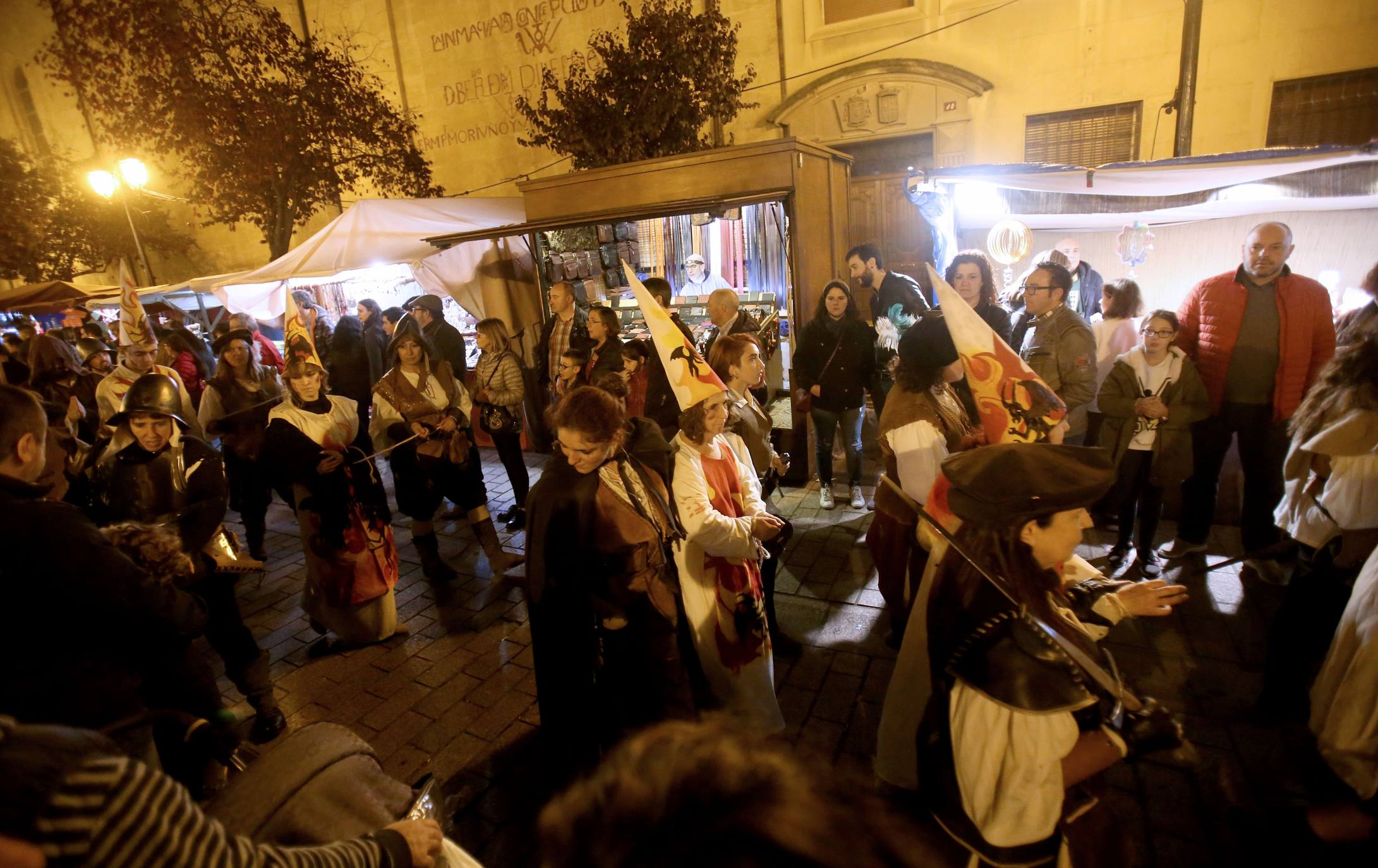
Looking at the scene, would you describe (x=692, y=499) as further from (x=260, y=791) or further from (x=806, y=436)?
(x=806, y=436)

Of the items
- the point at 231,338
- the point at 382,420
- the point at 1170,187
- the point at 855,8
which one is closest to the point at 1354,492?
the point at 1170,187

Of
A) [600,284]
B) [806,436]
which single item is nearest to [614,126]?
[600,284]

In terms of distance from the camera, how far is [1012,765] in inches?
66.5

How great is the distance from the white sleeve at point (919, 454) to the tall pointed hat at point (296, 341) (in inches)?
151

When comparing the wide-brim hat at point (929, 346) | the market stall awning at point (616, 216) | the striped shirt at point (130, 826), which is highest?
the market stall awning at point (616, 216)

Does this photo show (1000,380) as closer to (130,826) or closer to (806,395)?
(130,826)

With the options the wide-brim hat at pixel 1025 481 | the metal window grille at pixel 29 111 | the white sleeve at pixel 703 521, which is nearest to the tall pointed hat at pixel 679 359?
the white sleeve at pixel 703 521

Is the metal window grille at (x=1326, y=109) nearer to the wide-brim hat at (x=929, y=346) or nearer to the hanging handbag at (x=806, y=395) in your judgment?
the hanging handbag at (x=806, y=395)

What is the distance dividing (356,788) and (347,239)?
886 cm

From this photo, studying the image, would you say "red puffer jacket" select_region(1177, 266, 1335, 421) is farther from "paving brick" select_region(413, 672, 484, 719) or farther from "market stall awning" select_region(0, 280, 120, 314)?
"market stall awning" select_region(0, 280, 120, 314)

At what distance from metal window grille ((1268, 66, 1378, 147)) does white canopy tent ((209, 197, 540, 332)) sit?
10.5 meters

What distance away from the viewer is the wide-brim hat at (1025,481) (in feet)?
5.71

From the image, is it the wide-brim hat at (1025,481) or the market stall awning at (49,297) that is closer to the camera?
the wide-brim hat at (1025,481)

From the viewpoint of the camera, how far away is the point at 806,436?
7.14m
